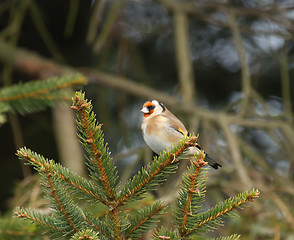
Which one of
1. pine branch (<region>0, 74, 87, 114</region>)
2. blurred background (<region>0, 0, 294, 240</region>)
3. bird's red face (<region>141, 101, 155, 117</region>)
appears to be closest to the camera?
pine branch (<region>0, 74, 87, 114</region>)

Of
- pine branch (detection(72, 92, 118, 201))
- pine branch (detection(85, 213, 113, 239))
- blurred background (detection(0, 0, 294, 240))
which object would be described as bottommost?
blurred background (detection(0, 0, 294, 240))

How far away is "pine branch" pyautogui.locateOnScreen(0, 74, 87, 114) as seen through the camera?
2.47 m

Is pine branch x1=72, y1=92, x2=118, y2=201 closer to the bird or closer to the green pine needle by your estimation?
the green pine needle

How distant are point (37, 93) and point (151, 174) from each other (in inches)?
51.2

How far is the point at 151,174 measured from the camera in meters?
1.44

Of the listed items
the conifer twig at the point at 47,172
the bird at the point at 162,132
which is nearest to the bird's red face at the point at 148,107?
the bird at the point at 162,132

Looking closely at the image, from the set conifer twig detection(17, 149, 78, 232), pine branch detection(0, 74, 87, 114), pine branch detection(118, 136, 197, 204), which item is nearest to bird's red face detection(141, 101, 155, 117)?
pine branch detection(0, 74, 87, 114)

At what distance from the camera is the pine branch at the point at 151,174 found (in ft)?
4.70

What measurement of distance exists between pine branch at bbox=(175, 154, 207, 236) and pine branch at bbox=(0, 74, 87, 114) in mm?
1294

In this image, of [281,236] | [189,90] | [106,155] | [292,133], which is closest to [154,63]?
[189,90]

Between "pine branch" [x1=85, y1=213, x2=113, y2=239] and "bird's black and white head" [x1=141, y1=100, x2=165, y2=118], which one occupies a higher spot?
"pine branch" [x1=85, y1=213, x2=113, y2=239]

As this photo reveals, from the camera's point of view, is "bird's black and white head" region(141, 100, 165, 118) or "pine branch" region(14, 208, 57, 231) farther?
"bird's black and white head" region(141, 100, 165, 118)

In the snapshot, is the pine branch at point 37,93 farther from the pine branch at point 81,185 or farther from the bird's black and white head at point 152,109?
the pine branch at point 81,185

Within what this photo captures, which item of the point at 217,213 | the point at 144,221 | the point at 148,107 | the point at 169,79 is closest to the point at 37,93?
the point at 148,107
